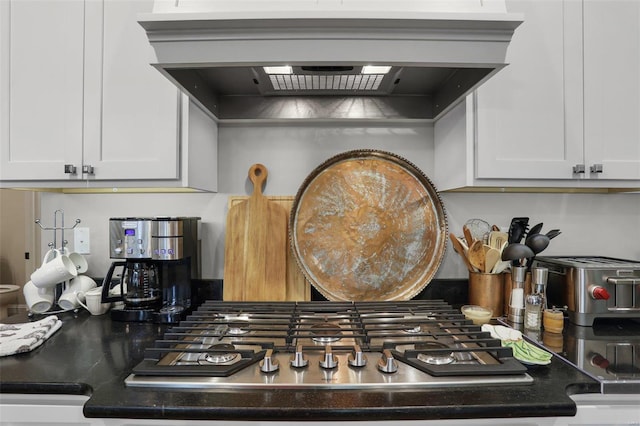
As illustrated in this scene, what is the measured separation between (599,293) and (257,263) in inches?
48.3

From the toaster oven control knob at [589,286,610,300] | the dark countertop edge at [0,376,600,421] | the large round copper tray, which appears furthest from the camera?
the large round copper tray

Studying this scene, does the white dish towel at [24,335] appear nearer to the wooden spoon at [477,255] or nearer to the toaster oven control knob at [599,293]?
the wooden spoon at [477,255]

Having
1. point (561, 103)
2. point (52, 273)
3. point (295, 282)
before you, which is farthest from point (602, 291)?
point (52, 273)

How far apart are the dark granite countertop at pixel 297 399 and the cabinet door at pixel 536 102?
65cm

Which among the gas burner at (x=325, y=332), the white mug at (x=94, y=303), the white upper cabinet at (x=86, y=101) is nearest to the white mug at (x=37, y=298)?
the white mug at (x=94, y=303)

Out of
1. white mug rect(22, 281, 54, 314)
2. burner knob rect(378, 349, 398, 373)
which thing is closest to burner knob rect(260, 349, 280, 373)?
burner knob rect(378, 349, 398, 373)

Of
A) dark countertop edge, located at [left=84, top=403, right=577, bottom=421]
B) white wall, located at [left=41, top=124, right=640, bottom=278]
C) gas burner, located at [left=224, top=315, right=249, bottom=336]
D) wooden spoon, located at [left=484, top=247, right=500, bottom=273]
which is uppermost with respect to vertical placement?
white wall, located at [left=41, top=124, right=640, bottom=278]

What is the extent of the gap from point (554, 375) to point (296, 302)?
831mm

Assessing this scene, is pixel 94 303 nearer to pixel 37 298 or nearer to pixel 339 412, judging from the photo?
pixel 37 298

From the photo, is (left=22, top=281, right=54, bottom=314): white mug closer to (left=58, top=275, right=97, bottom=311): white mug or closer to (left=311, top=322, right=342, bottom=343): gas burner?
(left=58, top=275, right=97, bottom=311): white mug

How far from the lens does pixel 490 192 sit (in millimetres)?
1487

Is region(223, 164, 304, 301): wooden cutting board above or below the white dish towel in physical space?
above

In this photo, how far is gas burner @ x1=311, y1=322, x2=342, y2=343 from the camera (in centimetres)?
95

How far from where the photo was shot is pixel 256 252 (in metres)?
1.40
